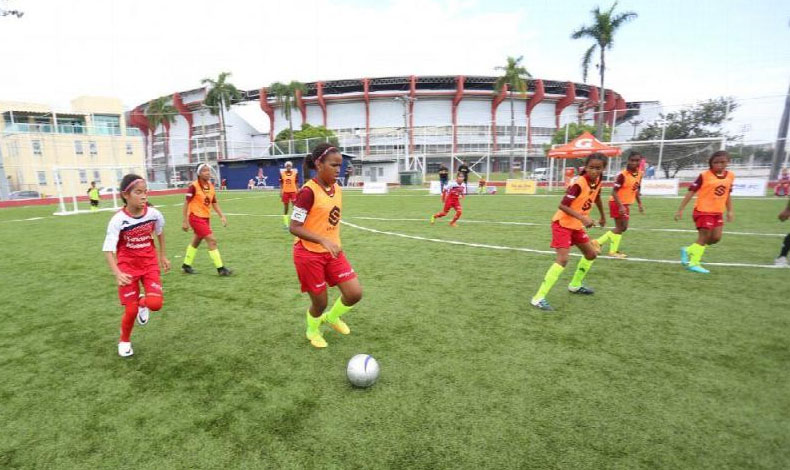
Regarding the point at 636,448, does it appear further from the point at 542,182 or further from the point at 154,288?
the point at 542,182

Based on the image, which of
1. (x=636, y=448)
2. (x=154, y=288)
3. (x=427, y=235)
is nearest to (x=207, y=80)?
(x=427, y=235)

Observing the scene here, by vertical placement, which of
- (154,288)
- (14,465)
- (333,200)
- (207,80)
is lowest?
(14,465)

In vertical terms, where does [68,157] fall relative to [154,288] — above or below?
above

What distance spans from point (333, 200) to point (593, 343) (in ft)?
A: 10.8

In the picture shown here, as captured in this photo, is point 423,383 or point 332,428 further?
point 423,383

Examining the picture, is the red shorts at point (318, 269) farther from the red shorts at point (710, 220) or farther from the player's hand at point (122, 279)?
the red shorts at point (710, 220)

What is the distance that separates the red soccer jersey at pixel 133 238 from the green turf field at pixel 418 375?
106 centimetres

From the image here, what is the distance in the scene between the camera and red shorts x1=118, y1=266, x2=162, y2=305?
13.6 feet

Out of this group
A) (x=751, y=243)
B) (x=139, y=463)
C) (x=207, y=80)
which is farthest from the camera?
(x=207, y=80)

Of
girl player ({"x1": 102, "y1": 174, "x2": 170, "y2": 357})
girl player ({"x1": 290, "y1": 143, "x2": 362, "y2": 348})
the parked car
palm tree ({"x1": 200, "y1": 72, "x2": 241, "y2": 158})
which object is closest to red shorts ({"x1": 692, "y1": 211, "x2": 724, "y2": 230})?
girl player ({"x1": 290, "y1": 143, "x2": 362, "y2": 348})

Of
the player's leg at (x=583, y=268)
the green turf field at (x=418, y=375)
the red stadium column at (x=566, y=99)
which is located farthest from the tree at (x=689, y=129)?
the red stadium column at (x=566, y=99)

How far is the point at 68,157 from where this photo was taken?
42.3m

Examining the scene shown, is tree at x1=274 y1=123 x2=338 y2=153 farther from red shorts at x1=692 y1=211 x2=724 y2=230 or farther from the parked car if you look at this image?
red shorts at x1=692 y1=211 x2=724 y2=230

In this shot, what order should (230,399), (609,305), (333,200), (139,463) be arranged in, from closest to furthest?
(139,463)
(230,399)
(333,200)
(609,305)
